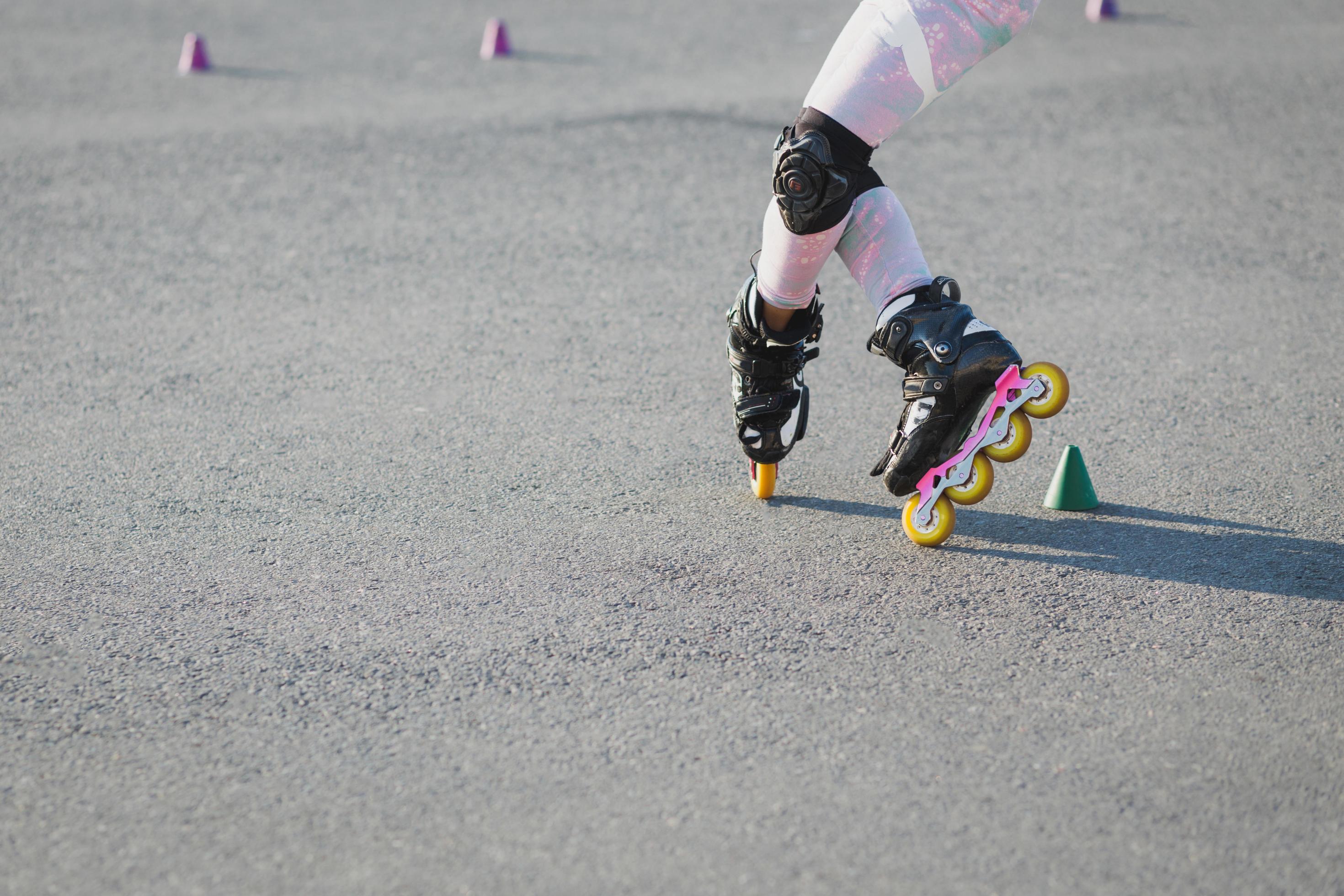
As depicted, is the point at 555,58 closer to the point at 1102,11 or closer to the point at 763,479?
the point at 1102,11

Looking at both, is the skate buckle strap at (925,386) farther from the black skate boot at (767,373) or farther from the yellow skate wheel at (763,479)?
the yellow skate wheel at (763,479)

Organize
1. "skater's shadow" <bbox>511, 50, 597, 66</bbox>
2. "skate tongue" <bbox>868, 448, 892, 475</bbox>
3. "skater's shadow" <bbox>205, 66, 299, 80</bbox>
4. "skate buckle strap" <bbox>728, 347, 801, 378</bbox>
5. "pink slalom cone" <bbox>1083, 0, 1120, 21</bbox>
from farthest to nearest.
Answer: "pink slalom cone" <bbox>1083, 0, 1120, 21</bbox> < "skater's shadow" <bbox>511, 50, 597, 66</bbox> < "skater's shadow" <bbox>205, 66, 299, 80</bbox> < "skate buckle strap" <bbox>728, 347, 801, 378</bbox> < "skate tongue" <bbox>868, 448, 892, 475</bbox>

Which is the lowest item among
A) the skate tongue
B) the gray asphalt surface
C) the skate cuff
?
the gray asphalt surface

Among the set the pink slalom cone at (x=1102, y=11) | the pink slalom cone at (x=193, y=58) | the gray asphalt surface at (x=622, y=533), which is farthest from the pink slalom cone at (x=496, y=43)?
the pink slalom cone at (x=1102, y=11)

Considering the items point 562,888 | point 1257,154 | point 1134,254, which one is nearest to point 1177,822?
point 562,888

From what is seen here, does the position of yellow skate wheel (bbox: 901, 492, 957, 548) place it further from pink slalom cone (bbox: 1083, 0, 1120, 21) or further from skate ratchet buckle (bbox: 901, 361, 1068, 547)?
pink slalom cone (bbox: 1083, 0, 1120, 21)

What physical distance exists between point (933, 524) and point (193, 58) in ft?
22.9

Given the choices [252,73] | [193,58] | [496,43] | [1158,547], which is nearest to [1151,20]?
[496,43]

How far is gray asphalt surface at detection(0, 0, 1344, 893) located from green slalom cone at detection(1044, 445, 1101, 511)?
0.20 feet

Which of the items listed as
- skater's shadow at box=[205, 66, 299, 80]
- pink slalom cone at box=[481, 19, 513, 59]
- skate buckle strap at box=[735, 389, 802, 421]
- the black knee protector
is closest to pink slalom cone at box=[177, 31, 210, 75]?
skater's shadow at box=[205, 66, 299, 80]

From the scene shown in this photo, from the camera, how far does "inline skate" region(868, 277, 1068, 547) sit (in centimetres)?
297

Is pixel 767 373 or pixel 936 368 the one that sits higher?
pixel 936 368

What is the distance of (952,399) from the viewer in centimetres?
302

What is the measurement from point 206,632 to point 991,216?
4.29 metres
